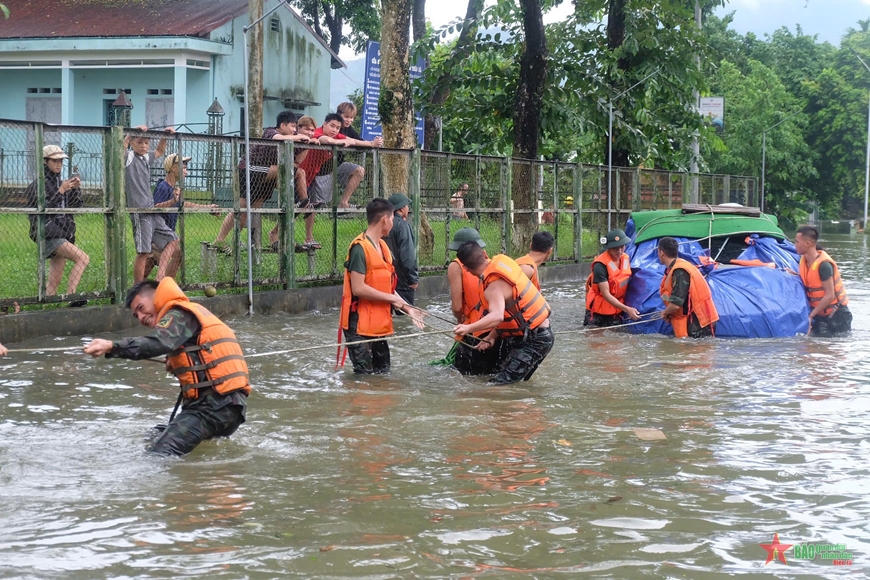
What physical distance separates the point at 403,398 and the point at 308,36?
107 feet

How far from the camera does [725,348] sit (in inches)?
495

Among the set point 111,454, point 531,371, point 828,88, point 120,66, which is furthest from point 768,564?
point 828,88

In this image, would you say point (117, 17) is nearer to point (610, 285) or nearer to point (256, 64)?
point (256, 64)

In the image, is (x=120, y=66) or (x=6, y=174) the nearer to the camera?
(x=6, y=174)

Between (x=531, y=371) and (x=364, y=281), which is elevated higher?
(x=364, y=281)

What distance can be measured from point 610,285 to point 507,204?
20.4ft

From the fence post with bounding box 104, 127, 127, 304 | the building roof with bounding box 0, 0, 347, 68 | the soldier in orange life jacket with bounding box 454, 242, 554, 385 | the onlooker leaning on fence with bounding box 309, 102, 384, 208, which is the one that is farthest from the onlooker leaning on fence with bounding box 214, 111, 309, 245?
the building roof with bounding box 0, 0, 347, 68

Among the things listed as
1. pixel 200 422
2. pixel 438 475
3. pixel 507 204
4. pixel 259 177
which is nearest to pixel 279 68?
pixel 507 204

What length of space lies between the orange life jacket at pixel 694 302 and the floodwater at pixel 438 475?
78.0 inches

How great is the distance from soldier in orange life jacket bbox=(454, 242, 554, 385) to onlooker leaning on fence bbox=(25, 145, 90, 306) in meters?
4.44

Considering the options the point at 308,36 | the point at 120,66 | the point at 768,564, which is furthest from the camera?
the point at 308,36

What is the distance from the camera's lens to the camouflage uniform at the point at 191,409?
22.2 feet

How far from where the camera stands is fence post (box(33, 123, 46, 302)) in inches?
443

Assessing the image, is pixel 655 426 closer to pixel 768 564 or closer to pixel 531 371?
pixel 531 371
